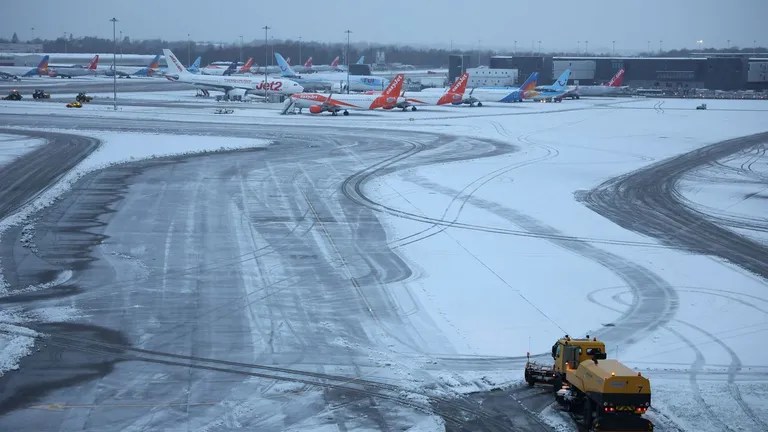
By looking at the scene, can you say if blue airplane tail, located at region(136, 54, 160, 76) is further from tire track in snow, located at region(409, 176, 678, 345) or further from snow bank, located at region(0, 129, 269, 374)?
tire track in snow, located at region(409, 176, 678, 345)

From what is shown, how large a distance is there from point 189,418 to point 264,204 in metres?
23.1

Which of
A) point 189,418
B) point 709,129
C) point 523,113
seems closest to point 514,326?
point 189,418

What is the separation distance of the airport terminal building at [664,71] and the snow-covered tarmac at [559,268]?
11331 cm

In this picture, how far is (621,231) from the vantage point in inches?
1357

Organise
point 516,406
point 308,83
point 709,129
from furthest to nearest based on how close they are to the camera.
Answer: point 308,83 → point 709,129 → point 516,406

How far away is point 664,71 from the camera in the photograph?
17738cm

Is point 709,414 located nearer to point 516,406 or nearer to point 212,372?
point 516,406

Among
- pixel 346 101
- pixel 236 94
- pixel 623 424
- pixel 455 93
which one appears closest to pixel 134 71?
pixel 236 94

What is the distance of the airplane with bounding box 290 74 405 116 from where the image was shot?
8856 cm

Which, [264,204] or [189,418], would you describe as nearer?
[189,418]

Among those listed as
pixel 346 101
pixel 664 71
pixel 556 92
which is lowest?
pixel 346 101

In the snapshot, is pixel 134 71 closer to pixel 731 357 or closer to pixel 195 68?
pixel 195 68

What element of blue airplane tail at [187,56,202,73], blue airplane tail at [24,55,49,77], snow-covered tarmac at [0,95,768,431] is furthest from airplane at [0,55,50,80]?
snow-covered tarmac at [0,95,768,431]

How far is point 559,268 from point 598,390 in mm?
13881
